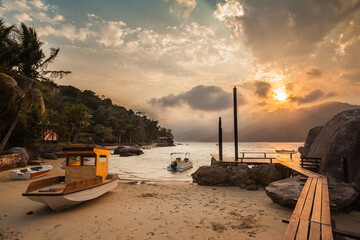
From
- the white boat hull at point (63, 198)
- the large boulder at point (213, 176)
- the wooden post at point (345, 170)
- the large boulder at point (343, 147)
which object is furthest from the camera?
the large boulder at point (213, 176)

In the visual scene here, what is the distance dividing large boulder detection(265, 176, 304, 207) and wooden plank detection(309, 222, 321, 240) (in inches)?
181

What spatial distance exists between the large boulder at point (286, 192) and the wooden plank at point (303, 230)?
182 inches

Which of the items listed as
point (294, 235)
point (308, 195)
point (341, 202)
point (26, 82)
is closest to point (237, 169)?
point (341, 202)

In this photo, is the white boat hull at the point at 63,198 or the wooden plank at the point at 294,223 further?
the white boat hull at the point at 63,198

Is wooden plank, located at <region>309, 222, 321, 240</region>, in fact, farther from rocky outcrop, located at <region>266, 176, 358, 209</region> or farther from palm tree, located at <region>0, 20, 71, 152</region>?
palm tree, located at <region>0, 20, 71, 152</region>

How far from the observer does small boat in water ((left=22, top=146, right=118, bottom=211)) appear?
7.40 metres

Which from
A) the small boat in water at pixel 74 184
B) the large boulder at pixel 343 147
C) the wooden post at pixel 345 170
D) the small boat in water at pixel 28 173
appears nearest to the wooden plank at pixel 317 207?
the wooden post at pixel 345 170

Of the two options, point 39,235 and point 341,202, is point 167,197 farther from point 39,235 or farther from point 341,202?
point 341,202

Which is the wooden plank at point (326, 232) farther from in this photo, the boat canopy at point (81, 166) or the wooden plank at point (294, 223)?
the boat canopy at point (81, 166)

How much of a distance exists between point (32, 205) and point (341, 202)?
14282mm

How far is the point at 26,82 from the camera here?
69.1ft

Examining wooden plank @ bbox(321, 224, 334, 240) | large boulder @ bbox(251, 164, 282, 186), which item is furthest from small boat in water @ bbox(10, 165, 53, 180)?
wooden plank @ bbox(321, 224, 334, 240)

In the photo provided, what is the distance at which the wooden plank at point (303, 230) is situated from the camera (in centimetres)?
337

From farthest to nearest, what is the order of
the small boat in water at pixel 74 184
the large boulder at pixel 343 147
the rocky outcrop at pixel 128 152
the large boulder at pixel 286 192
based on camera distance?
the rocky outcrop at pixel 128 152, the large boulder at pixel 343 147, the large boulder at pixel 286 192, the small boat in water at pixel 74 184
